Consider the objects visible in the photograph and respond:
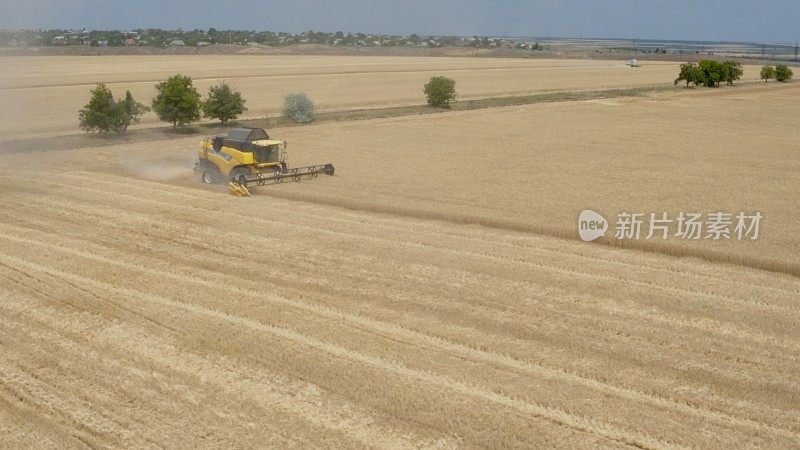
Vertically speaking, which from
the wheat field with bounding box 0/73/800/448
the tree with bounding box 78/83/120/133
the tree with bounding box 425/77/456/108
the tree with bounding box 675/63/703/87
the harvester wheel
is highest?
the tree with bounding box 675/63/703/87

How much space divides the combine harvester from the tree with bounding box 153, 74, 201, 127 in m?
15.4

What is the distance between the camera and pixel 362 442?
35.6ft

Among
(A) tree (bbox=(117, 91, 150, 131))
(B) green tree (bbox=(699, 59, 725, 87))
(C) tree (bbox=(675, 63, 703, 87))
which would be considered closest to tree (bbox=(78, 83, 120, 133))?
(A) tree (bbox=(117, 91, 150, 131))

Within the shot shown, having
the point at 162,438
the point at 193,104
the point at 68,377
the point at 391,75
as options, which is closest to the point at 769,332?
the point at 162,438

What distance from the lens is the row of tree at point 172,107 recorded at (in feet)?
131

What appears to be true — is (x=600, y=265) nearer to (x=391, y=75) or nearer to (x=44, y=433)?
(x=44, y=433)

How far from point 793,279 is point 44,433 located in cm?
1561

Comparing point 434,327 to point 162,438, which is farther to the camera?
point 434,327

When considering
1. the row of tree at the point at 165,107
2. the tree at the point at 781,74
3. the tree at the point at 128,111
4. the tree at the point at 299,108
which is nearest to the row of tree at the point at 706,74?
the tree at the point at 781,74

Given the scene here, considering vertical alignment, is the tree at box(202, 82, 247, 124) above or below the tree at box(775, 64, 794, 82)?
below

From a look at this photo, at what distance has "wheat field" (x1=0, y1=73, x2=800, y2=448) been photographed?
11430 mm

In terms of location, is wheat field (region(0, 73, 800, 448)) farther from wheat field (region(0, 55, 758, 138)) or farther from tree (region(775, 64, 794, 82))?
tree (region(775, 64, 794, 82))

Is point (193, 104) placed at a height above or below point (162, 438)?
above

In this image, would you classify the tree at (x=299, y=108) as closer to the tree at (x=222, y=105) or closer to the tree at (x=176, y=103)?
the tree at (x=222, y=105)
